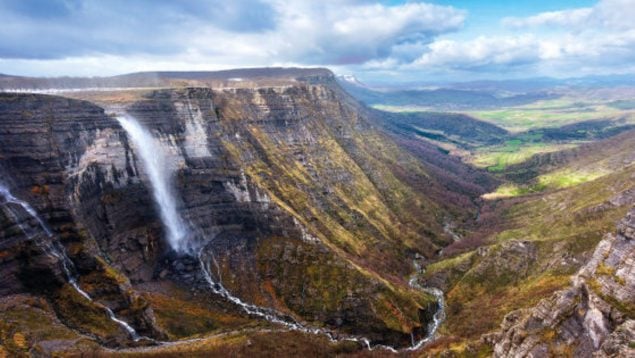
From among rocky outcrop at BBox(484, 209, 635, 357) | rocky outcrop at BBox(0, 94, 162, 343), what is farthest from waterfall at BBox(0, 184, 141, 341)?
rocky outcrop at BBox(484, 209, 635, 357)

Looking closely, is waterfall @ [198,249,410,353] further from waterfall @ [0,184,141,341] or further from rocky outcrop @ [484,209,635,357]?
rocky outcrop @ [484,209,635,357]

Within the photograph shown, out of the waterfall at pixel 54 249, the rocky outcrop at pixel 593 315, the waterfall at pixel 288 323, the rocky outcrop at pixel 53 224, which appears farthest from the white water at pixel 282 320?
the rocky outcrop at pixel 593 315

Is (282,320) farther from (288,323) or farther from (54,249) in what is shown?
(54,249)

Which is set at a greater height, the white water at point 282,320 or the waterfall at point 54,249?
the waterfall at point 54,249

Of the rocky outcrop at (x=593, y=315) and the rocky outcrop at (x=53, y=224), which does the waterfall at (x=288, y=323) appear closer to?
the rocky outcrop at (x=53, y=224)

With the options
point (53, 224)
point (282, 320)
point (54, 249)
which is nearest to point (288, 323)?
point (282, 320)
